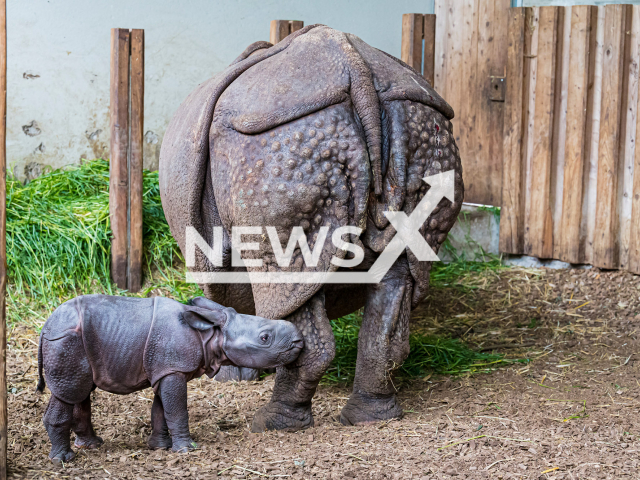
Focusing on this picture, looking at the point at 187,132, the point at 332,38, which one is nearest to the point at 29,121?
the point at 187,132

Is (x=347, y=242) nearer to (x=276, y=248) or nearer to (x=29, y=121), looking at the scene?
(x=276, y=248)

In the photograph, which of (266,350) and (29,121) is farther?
(29,121)

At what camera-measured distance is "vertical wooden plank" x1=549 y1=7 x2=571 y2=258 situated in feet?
21.1

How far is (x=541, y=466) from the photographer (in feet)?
10.3

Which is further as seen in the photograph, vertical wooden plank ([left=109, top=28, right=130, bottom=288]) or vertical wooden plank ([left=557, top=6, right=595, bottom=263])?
vertical wooden plank ([left=557, top=6, right=595, bottom=263])

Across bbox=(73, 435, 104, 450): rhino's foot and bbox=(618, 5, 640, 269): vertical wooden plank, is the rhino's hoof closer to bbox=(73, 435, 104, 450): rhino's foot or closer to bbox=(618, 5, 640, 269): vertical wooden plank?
bbox=(73, 435, 104, 450): rhino's foot

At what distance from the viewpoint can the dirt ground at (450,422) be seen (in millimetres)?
3104

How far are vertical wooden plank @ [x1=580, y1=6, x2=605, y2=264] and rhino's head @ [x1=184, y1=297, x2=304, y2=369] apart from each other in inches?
158

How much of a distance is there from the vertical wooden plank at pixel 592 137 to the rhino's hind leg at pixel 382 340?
3372mm

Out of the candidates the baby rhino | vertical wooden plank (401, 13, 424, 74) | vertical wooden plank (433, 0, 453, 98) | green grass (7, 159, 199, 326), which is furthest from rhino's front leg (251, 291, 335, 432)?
vertical wooden plank (433, 0, 453, 98)

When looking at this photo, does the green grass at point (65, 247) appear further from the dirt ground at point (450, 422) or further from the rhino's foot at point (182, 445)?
the rhino's foot at point (182, 445)

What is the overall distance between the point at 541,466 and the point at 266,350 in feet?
4.17

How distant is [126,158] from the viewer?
591 centimetres

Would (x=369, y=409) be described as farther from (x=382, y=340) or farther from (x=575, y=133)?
(x=575, y=133)
